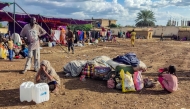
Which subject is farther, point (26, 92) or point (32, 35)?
point (32, 35)

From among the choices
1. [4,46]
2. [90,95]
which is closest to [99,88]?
[90,95]

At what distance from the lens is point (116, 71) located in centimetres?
647

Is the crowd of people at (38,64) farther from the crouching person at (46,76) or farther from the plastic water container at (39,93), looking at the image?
the plastic water container at (39,93)

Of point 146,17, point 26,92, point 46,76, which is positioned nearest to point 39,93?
point 26,92

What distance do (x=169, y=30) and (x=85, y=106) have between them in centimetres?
4410

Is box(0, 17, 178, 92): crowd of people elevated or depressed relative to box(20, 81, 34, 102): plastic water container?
elevated

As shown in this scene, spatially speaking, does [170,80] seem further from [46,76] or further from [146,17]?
[146,17]

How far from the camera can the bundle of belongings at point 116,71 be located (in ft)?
19.7

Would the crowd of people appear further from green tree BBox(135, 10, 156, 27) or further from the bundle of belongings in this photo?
green tree BBox(135, 10, 156, 27)

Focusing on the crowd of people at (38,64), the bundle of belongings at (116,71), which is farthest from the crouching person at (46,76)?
the bundle of belongings at (116,71)

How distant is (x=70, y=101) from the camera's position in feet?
17.2

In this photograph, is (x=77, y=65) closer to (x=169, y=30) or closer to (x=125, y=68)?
(x=125, y=68)

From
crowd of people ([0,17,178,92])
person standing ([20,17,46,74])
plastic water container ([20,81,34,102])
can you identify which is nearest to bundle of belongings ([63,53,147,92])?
crowd of people ([0,17,178,92])

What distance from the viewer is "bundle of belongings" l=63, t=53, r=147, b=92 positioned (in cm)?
601
